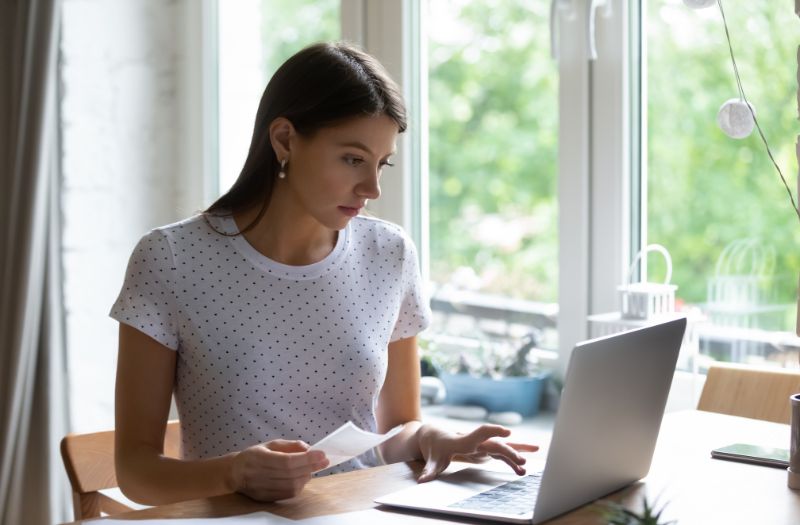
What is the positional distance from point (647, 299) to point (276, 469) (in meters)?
0.93

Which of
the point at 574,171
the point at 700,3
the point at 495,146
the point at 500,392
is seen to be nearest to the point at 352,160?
the point at 700,3

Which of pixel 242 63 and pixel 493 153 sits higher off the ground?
pixel 242 63

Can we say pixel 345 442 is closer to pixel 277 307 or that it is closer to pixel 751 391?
pixel 277 307

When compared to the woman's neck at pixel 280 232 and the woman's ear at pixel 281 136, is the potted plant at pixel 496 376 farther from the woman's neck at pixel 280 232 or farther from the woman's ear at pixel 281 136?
the woman's ear at pixel 281 136

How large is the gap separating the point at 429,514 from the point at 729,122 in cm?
69

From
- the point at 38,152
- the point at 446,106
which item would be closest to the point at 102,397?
the point at 38,152

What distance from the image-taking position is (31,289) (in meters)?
2.47

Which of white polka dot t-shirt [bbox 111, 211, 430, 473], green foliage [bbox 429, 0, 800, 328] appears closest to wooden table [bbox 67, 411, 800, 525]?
white polka dot t-shirt [bbox 111, 211, 430, 473]

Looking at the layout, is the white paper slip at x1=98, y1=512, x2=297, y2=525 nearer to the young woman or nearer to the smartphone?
the young woman

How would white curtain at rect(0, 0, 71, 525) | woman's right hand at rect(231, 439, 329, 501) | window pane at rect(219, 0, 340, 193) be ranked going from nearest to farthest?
1. woman's right hand at rect(231, 439, 329, 501)
2. white curtain at rect(0, 0, 71, 525)
3. window pane at rect(219, 0, 340, 193)

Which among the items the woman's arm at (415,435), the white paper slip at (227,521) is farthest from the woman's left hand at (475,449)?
the white paper slip at (227,521)

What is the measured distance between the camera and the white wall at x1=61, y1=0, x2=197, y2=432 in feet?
8.52

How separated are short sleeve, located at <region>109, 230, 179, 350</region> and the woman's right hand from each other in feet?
0.98

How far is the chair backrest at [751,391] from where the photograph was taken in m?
1.54
